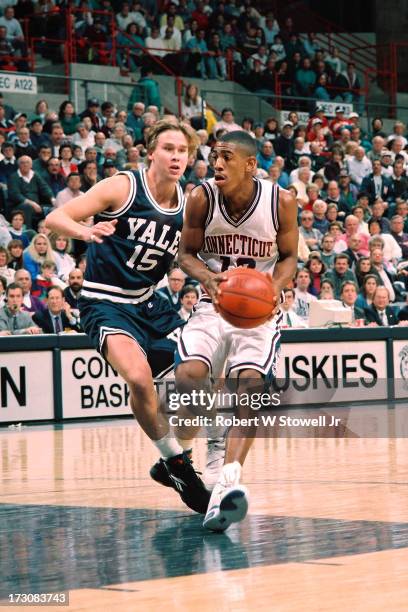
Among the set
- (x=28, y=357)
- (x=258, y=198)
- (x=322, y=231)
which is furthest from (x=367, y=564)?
A: (x=322, y=231)

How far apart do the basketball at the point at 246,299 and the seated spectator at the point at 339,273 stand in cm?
1146

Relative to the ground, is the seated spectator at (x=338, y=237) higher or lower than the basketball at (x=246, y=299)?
higher

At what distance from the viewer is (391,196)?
23906 mm

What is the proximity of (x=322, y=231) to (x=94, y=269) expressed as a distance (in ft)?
43.0

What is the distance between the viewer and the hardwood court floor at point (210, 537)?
5.00 m

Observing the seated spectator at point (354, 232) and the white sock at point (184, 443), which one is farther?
the seated spectator at point (354, 232)

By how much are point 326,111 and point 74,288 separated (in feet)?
41.3

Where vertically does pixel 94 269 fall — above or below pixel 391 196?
below

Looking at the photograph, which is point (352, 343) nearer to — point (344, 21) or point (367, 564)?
point (367, 564)

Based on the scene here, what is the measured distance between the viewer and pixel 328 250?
1941cm

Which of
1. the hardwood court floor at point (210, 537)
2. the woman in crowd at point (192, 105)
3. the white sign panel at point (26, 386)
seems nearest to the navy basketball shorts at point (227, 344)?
the hardwood court floor at point (210, 537)

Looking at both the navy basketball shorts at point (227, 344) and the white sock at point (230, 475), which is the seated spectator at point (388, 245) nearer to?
the navy basketball shorts at point (227, 344)

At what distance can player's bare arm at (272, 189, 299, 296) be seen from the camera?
7.37 metres

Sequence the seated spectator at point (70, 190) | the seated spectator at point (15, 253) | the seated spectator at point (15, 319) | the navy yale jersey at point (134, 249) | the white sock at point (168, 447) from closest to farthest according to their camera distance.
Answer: the white sock at point (168, 447)
the navy yale jersey at point (134, 249)
the seated spectator at point (15, 319)
the seated spectator at point (15, 253)
the seated spectator at point (70, 190)
